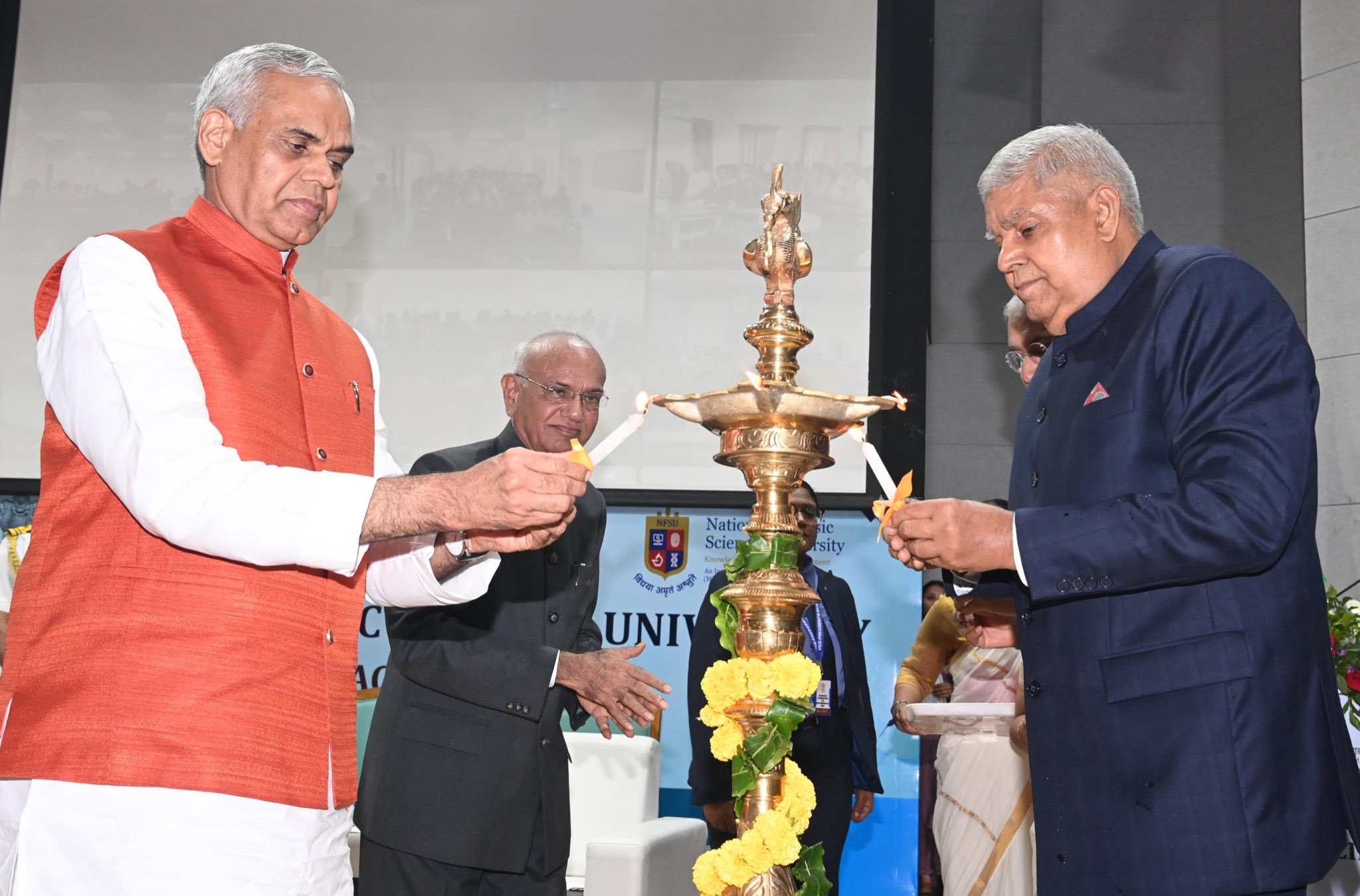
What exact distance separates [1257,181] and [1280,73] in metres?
0.53

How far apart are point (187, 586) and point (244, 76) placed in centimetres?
86

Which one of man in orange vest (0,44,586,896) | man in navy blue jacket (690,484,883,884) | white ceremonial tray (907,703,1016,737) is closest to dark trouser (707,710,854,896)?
man in navy blue jacket (690,484,883,884)

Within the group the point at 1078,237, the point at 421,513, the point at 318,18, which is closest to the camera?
the point at 421,513

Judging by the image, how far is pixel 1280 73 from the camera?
5750 millimetres

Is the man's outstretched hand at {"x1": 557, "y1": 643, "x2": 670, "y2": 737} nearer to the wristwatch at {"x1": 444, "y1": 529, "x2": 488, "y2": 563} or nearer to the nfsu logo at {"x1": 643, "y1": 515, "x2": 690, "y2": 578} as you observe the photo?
the wristwatch at {"x1": 444, "y1": 529, "x2": 488, "y2": 563}

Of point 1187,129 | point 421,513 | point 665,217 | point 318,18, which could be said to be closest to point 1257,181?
point 1187,129

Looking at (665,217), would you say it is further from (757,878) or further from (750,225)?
(757,878)

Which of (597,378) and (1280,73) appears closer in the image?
(597,378)

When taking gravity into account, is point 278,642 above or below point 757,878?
above

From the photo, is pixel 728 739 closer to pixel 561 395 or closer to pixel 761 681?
pixel 761 681

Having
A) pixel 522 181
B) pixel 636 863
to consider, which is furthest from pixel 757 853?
pixel 522 181

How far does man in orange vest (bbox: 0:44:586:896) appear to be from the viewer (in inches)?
60.9

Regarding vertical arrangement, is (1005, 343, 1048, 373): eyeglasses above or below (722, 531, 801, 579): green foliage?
above

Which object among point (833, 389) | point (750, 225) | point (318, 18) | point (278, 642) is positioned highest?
point (318, 18)
